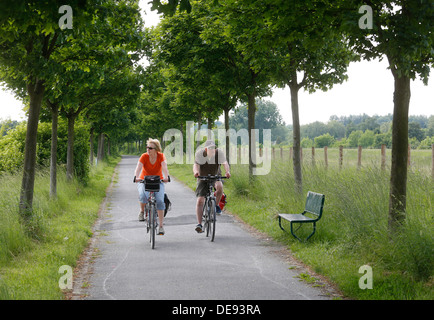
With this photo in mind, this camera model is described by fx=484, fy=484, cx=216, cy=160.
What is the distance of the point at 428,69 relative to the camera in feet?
21.9

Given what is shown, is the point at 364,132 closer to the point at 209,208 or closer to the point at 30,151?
the point at 209,208

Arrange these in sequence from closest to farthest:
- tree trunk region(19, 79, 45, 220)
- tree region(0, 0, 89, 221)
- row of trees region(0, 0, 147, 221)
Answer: row of trees region(0, 0, 147, 221)
tree region(0, 0, 89, 221)
tree trunk region(19, 79, 45, 220)

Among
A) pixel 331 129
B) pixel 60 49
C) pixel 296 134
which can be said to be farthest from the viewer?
pixel 331 129

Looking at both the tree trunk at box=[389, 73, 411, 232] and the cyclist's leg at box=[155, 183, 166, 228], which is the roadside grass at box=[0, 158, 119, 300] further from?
the tree trunk at box=[389, 73, 411, 232]

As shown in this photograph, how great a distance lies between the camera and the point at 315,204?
8.88 metres

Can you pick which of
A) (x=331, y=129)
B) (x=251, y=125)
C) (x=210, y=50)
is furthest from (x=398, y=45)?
(x=331, y=129)

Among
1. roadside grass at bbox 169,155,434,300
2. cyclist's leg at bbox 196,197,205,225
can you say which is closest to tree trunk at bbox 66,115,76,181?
roadside grass at bbox 169,155,434,300

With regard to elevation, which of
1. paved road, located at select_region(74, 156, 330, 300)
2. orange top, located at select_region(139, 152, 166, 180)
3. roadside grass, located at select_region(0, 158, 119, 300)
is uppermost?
orange top, located at select_region(139, 152, 166, 180)

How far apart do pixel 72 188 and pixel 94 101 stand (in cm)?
342

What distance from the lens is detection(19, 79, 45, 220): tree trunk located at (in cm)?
919

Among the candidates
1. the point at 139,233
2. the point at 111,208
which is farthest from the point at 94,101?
the point at 139,233

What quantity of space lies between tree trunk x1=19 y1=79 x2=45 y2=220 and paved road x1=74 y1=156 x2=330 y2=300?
61.9 inches

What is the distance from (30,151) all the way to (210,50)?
8214mm
